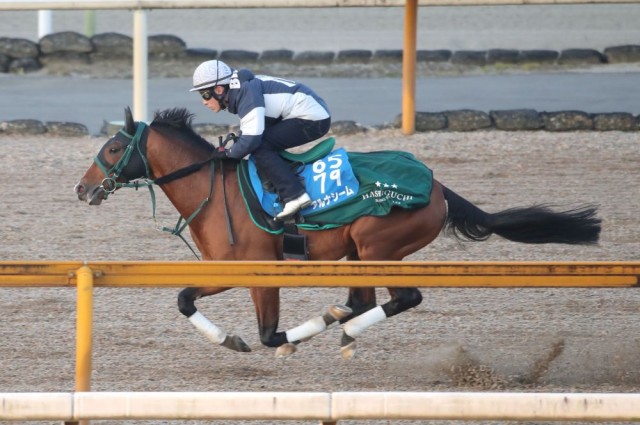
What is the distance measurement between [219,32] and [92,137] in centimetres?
1114

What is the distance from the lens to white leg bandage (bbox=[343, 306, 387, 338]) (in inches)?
264

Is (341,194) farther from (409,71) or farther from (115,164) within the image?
(409,71)

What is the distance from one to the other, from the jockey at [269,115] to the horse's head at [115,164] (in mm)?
430

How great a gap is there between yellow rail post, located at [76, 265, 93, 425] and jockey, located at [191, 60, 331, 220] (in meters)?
1.83

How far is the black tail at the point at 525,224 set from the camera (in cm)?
705

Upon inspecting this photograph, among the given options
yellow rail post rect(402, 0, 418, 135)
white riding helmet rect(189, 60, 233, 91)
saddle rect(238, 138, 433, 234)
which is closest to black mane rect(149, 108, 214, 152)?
white riding helmet rect(189, 60, 233, 91)

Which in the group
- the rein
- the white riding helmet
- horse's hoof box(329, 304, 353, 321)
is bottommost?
horse's hoof box(329, 304, 353, 321)

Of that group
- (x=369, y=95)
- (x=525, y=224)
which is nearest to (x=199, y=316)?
(x=525, y=224)

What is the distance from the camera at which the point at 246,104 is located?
22.0ft

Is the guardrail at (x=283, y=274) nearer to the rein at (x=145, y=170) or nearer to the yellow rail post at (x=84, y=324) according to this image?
the yellow rail post at (x=84, y=324)

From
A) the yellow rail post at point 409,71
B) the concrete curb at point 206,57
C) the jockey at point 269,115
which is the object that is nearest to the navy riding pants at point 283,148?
the jockey at point 269,115

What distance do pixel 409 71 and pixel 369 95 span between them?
3100 millimetres

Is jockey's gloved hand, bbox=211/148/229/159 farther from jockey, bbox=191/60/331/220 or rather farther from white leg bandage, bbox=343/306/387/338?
white leg bandage, bbox=343/306/387/338

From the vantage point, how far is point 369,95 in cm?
1617
